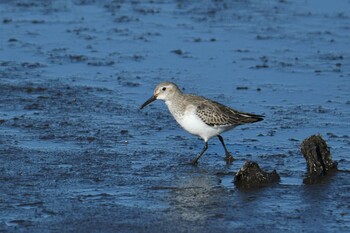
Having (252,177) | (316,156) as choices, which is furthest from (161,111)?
(252,177)

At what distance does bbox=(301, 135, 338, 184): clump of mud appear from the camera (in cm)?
1038

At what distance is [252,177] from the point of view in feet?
32.6

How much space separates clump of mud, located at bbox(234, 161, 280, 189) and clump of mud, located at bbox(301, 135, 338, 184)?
586 millimetres

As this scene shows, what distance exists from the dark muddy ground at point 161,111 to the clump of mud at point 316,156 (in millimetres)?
141

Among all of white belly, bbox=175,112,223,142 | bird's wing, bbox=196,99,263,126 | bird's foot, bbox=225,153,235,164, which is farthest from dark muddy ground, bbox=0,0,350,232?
bird's wing, bbox=196,99,263,126

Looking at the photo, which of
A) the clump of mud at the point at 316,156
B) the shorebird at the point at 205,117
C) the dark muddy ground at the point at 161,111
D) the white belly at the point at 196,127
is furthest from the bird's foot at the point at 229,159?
the clump of mud at the point at 316,156

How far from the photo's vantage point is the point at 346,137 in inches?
473

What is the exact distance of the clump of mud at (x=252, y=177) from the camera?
9.94 meters

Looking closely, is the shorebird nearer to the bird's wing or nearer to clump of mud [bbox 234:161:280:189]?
the bird's wing

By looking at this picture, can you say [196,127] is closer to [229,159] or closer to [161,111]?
[229,159]

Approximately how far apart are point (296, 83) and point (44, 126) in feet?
14.2

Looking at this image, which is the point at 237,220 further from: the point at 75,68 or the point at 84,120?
the point at 75,68

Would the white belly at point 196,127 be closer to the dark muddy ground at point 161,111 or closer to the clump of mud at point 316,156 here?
the dark muddy ground at point 161,111

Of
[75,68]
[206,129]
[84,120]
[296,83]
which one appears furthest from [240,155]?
[75,68]
